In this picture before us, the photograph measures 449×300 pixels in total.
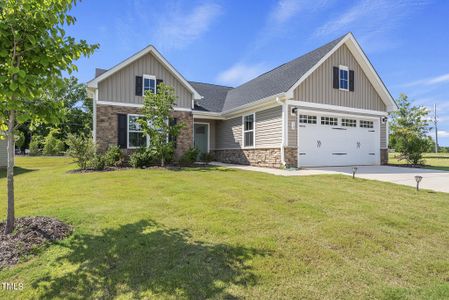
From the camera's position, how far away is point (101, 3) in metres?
6.66

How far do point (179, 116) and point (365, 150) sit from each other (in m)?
10.2

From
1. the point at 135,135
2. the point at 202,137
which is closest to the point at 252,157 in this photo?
the point at 202,137

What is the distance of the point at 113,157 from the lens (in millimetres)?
11570

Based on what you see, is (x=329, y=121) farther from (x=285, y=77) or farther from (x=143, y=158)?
(x=143, y=158)

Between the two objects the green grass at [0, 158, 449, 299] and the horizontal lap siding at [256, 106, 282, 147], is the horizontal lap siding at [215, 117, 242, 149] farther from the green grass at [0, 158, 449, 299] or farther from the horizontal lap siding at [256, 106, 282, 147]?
the green grass at [0, 158, 449, 299]

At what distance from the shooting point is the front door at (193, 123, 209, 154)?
17016 millimetres

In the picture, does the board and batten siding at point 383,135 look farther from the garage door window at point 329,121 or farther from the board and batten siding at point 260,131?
the board and batten siding at point 260,131

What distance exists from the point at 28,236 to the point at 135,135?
9.81m

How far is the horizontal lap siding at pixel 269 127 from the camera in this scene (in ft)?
39.5

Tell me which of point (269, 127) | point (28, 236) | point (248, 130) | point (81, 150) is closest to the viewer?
point (28, 236)

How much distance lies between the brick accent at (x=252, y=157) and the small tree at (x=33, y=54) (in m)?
9.64

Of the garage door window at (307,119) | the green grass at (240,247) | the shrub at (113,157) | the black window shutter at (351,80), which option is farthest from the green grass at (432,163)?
the shrub at (113,157)

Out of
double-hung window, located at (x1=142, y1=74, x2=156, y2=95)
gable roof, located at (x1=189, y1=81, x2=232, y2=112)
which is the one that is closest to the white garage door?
gable roof, located at (x1=189, y1=81, x2=232, y2=112)

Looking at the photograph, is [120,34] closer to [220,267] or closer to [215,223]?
[215,223]
